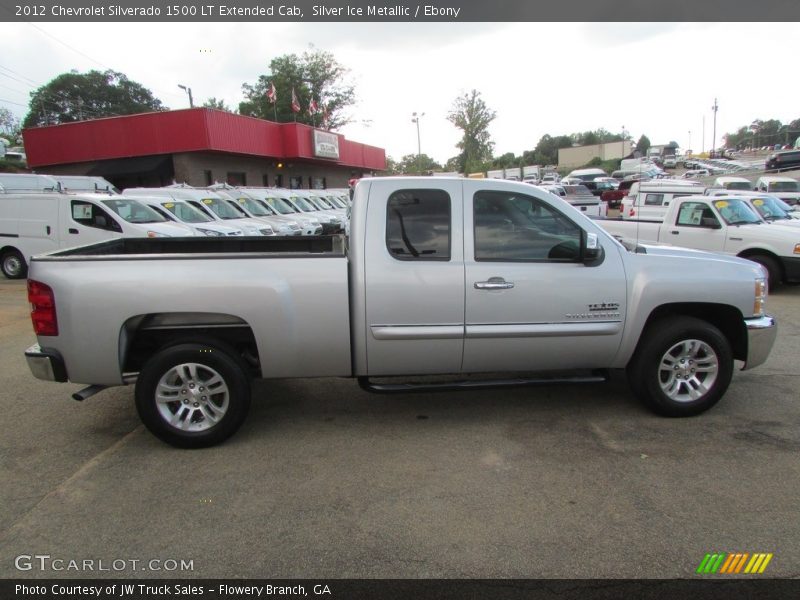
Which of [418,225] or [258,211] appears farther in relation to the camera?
[258,211]

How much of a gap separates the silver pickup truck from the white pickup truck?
18.1ft

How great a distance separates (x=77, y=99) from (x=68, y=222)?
2930 inches

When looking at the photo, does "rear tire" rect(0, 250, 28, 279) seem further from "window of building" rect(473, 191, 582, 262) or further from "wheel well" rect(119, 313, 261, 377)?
"window of building" rect(473, 191, 582, 262)

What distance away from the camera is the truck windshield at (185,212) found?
13.9 m

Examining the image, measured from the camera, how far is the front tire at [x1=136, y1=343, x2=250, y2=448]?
382cm

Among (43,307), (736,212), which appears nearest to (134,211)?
(43,307)

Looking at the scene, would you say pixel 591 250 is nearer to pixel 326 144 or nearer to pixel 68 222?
pixel 68 222

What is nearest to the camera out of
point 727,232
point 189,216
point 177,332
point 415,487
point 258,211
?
point 415,487

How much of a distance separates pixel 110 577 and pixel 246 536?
654mm

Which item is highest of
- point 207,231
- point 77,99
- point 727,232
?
point 77,99

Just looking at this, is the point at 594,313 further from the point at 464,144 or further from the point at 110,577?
the point at 464,144

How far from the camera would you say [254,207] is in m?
18.5

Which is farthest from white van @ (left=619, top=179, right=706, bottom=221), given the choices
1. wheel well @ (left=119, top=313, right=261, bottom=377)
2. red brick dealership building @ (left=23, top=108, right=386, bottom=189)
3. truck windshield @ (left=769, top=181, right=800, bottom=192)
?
red brick dealership building @ (left=23, top=108, right=386, bottom=189)

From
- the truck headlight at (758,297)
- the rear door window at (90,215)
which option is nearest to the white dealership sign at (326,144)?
the rear door window at (90,215)
